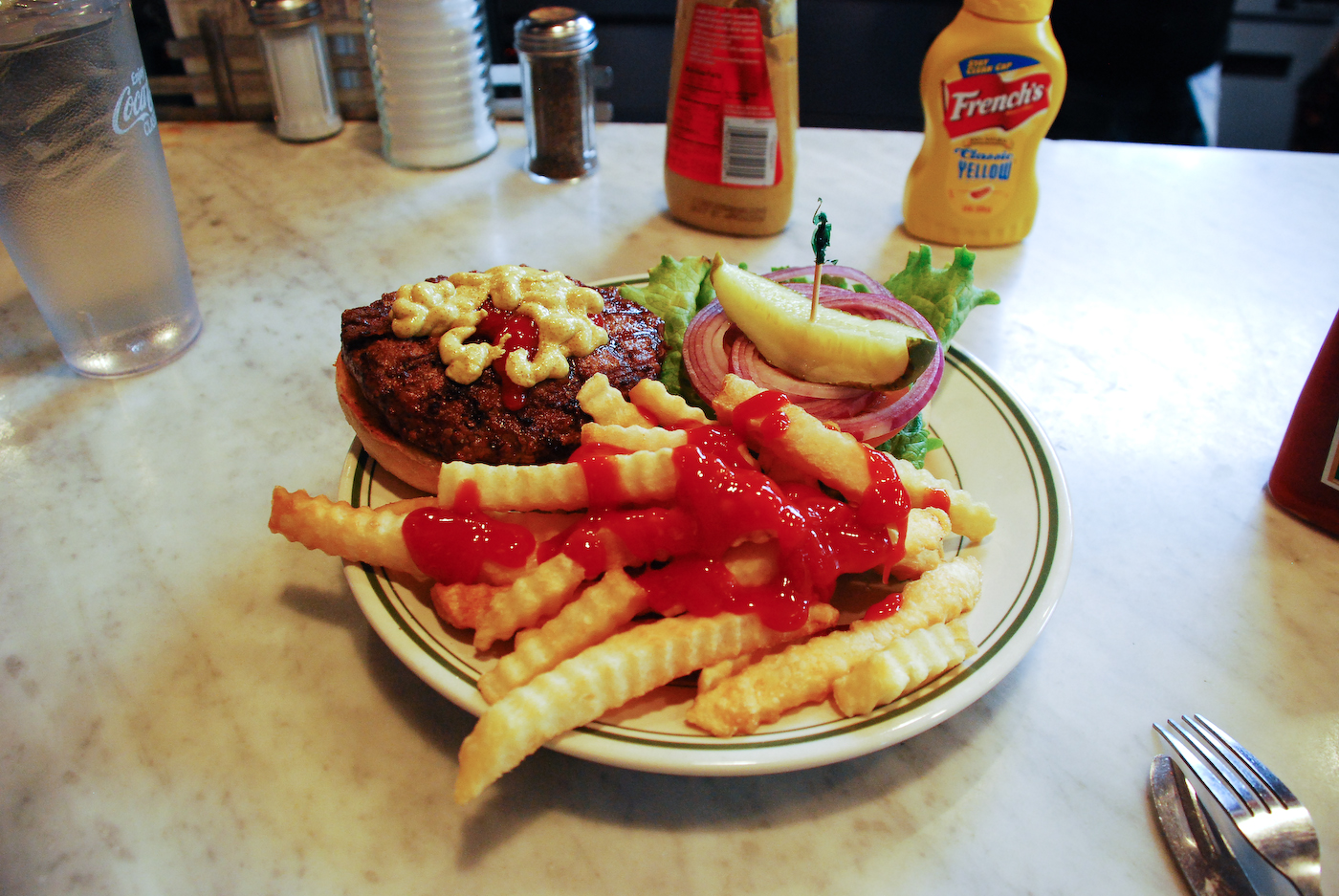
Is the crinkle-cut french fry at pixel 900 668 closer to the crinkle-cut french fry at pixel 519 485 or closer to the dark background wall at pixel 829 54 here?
the crinkle-cut french fry at pixel 519 485

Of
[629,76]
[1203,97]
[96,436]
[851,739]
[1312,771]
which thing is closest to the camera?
[851,739]

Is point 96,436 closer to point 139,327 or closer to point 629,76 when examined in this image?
point 139,327

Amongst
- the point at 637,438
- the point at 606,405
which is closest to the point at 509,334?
the point at 606,405

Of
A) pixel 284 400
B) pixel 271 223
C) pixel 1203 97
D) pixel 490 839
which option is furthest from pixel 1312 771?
pixel 1203 97

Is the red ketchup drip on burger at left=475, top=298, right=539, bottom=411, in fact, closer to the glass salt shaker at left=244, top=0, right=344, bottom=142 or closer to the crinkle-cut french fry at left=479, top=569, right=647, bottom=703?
the crinkle-cut french fry at left=479, top=569, right=647, bottom=703

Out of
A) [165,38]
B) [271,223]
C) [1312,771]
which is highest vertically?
[165,38]

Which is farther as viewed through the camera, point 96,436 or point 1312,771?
point 96,436

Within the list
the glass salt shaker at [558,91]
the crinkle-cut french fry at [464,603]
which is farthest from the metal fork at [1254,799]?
the glass salt shaker at [558,91]
